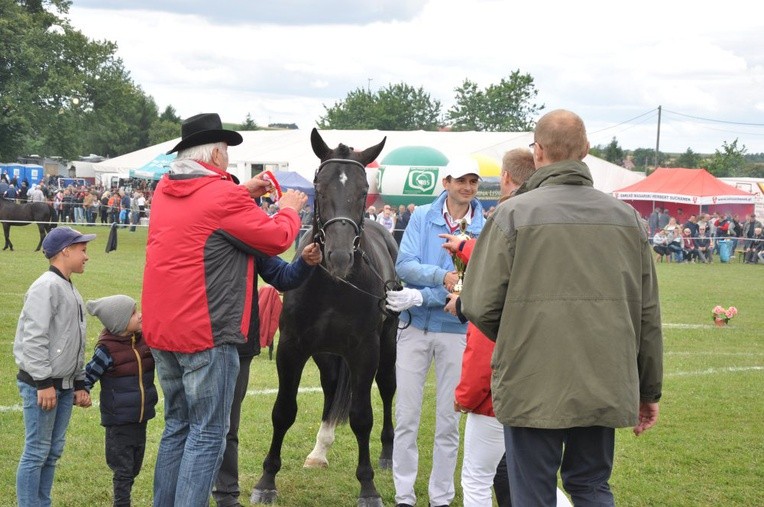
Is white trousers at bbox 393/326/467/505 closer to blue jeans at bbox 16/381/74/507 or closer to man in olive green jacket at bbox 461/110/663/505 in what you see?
man in olive green jacket at bbox 461/110/663/505

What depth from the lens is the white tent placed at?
44.7 m

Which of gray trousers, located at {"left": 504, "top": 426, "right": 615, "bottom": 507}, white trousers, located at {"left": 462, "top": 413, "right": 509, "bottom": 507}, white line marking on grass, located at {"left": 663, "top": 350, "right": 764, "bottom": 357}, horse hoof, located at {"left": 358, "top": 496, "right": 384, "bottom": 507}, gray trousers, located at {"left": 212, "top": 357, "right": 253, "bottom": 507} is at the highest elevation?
gray trousers, located at {"left": 504, "top": 426, "right": 615, "bottom": 507}

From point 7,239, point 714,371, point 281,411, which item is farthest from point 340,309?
point 7,239

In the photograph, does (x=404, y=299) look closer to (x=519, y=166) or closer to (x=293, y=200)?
(x=293, y=200)

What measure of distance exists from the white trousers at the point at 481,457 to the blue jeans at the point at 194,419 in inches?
49.2

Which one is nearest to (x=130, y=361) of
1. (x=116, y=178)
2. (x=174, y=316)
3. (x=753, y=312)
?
(x=174, y=316)

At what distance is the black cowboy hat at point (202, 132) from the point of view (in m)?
4.67

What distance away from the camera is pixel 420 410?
5.81 meters

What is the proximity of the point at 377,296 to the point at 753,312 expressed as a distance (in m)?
14.4

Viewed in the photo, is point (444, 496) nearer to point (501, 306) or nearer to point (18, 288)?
point (501, 306)

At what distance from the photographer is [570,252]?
3.43m

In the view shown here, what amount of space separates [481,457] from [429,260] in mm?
1630

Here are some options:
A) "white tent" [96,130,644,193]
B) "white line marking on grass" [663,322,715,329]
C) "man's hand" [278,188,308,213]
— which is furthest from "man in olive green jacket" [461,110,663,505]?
"white tent" [96,130,644,193]

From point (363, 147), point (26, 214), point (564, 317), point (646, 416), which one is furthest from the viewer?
point (363, 147)
